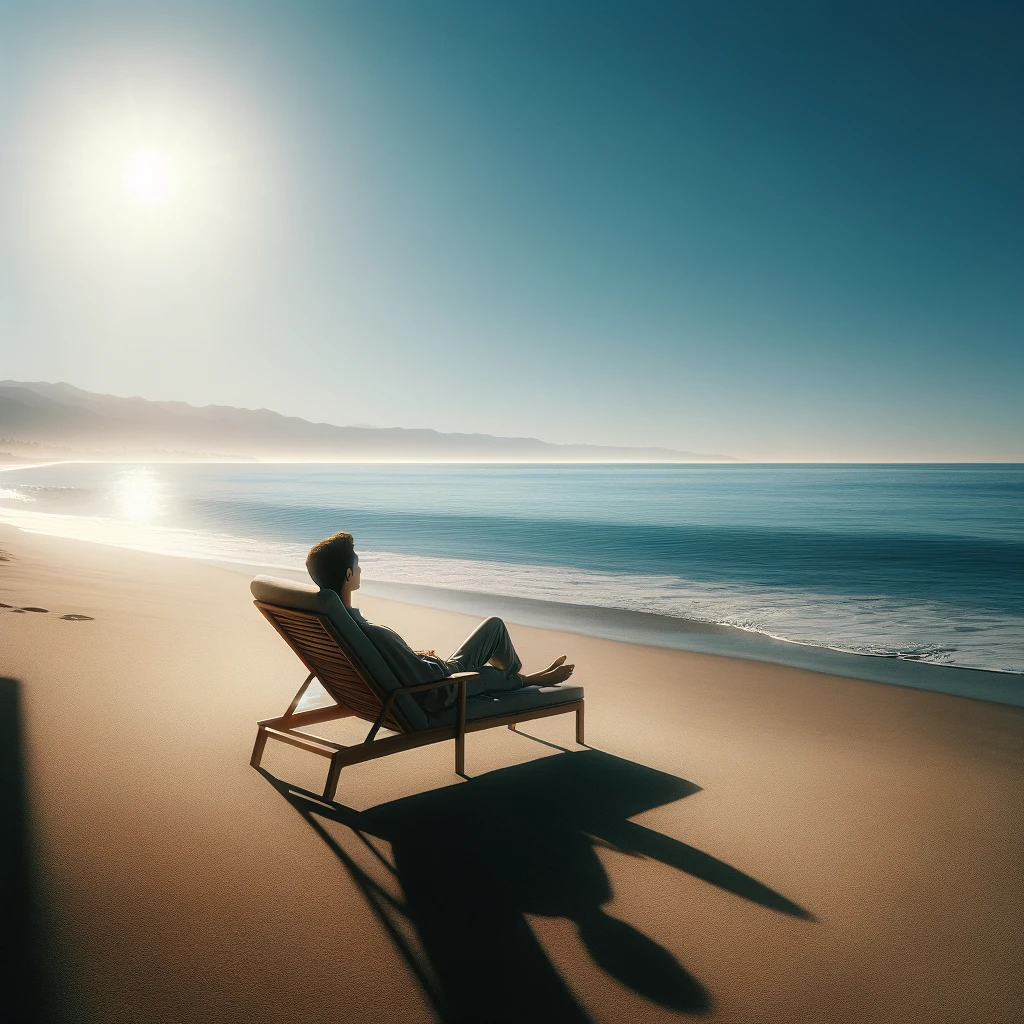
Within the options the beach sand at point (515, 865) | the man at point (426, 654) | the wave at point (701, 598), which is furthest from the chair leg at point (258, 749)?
the wave at point (701, 598)

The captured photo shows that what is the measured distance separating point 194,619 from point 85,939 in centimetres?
620

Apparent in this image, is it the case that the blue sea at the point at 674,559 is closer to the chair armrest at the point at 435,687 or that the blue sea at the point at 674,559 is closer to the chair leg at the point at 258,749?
the chair armrest at the point at 435,687

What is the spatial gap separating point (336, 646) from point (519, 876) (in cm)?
142

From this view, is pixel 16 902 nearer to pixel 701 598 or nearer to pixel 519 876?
pixel 519 876

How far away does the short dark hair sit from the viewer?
4293 mm

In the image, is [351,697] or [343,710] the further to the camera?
[343,710]

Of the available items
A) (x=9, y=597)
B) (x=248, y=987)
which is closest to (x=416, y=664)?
(x=248, y=987)

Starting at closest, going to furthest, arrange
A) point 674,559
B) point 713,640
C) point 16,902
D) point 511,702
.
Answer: point 16,902 → point 511,702 → point 713,640 → point 674,559

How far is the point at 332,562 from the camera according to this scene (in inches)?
169

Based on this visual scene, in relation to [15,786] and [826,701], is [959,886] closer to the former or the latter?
[826,701]

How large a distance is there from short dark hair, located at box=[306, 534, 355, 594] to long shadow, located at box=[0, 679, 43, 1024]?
5.71 feet

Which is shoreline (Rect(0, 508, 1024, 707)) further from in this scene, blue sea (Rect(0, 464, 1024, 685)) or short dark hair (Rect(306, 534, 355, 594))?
short dark hair (Rect(306, 534, 355, 594))

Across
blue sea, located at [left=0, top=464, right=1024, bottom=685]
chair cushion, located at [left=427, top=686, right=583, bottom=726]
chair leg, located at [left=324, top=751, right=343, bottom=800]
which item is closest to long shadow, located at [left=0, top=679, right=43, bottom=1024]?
chair leg, located at [left=324, top=751, right=343, bottom=800]

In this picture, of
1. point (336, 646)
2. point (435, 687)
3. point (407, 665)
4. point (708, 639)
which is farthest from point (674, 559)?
point (336, 646)
